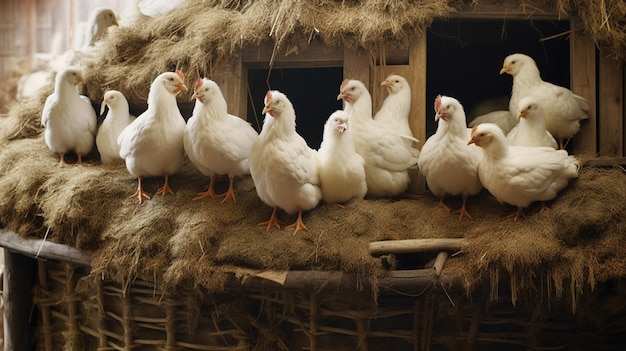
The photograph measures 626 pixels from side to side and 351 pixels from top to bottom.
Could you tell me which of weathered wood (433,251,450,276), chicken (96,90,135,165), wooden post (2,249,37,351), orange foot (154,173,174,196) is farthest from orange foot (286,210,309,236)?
wooden post (2,249,37,351)

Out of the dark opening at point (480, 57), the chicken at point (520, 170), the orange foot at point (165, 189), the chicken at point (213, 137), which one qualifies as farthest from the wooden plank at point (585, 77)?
the orange foot at point (165, 189)

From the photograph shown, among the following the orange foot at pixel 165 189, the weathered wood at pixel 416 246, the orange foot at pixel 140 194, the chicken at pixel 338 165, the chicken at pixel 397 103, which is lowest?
the weathered wood at pixel 416 246

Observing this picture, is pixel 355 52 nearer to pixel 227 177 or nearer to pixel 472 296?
pixel 227 177

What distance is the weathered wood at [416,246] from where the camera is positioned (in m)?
3.75

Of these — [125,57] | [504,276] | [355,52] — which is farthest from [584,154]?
[125,57]

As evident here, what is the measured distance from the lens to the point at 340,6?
15.9ft

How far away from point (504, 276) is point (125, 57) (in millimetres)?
3220

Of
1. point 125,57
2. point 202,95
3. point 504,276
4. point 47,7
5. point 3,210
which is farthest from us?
point 47,7

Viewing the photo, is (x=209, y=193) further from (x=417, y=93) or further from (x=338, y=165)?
(x=417, y=93)

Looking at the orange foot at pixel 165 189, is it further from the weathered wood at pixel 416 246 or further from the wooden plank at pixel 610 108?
the wooden plank at pixel 610 108

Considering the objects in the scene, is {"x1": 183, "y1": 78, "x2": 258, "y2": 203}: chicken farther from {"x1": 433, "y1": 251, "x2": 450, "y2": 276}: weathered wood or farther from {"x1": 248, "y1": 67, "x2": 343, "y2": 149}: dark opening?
{"x1": 248, "y1": 67, "x2": 343, "y2": 149}: dark opening

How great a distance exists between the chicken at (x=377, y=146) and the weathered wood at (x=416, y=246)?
0.67 meters

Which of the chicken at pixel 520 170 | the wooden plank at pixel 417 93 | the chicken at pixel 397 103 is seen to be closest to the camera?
the chicken at pixel 520 170

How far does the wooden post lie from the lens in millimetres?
5168
